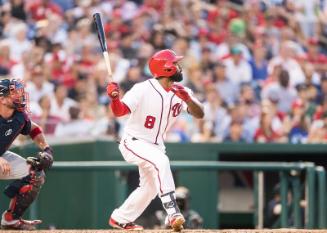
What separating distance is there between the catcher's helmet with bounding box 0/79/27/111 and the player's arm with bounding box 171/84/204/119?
1.21 m

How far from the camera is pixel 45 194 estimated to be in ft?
38.6

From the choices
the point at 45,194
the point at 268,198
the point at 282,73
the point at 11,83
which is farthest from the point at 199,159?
the point at 11,83

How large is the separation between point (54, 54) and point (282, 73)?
10.5ft

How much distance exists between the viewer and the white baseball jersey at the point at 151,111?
8.72 m

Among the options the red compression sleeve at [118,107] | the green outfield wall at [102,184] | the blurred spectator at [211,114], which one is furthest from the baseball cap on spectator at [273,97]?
the red compression sleeve at [118,107]

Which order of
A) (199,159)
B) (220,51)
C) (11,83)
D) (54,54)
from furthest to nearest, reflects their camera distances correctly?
1. (220,51)
2. (54,54)
3. (199,159)
4. (11,83)

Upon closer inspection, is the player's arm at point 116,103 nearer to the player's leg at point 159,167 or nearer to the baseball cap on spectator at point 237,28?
the player's leg at point 159,167

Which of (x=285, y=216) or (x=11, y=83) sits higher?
(x=11, y=83)

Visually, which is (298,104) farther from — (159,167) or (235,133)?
(159,167)

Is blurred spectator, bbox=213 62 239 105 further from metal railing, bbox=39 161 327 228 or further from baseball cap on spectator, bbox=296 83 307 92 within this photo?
metal railing, bbox=39 161 327 228

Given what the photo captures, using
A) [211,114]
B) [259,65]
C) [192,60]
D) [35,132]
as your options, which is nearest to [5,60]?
[192,60]

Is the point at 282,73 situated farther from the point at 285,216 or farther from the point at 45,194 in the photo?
the point at 45,194

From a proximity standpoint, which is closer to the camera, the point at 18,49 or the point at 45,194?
the point at 45,194

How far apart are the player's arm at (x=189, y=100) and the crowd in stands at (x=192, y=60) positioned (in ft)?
13.9
